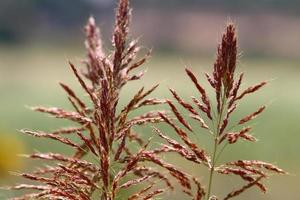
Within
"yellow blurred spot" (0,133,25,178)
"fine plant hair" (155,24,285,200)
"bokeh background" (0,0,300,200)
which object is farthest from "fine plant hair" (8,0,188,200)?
"bokeh background" (0,0,300,200)

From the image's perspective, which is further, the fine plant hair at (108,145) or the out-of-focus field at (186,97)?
the out-of-focus field at (186,97)

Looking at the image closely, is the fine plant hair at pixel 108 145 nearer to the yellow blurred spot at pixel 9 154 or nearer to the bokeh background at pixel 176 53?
the yellow blurred spot at pixel 9 154

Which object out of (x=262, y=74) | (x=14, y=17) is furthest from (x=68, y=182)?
(x=14, y=17)

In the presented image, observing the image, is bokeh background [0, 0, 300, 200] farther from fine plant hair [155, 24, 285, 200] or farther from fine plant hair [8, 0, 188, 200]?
fine plant hair [155, 24, 285, 200]

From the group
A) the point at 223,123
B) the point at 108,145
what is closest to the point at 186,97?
the point at 223,123

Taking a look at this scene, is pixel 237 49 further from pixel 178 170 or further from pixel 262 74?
pixel 262 74

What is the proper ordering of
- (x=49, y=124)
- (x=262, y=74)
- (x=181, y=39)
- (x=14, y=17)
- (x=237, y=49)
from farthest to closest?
(x=14, y=17) < (x=181, y=39) < (x=262, y=74) < (x=49, y=124) < (x=237, y=49)

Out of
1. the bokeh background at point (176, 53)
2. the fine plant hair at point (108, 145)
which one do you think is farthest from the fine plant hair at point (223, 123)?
the bokeh background at point (176, 53)
